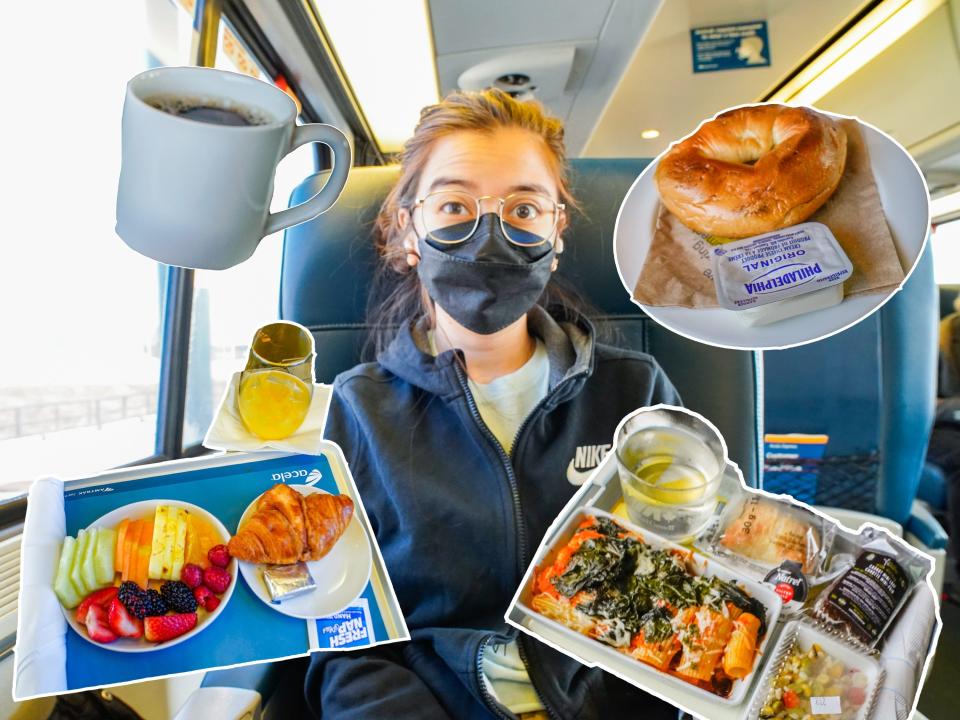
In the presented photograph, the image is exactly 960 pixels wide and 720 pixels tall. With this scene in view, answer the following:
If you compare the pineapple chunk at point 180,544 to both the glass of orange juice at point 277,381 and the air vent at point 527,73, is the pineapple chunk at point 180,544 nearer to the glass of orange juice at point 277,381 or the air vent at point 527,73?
the glass of orange juice at point 277,381

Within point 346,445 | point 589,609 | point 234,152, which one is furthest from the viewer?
point 346,445

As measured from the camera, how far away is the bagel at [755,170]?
50cm

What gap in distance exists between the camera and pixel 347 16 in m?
0.59

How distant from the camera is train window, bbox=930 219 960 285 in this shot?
56cm

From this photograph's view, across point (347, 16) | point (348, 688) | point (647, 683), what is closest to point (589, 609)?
point (647, 683)

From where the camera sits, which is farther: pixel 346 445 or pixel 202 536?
pixel 346 445

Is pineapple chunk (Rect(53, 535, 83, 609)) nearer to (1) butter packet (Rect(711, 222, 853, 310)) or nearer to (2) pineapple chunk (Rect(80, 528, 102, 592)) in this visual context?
(2) pineapple chunk (Rect(80, 528, 102, 592))

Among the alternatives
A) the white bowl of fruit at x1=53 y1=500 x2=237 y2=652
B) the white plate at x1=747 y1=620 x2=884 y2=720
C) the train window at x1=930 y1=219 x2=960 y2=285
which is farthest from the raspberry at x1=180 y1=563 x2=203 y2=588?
the train window at x1=930 y1=219 x2=960 y2=285

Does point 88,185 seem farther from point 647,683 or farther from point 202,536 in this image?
point 647,683

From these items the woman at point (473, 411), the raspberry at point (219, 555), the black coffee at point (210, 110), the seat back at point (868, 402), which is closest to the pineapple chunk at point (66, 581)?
the raspberry at point (219, 555)

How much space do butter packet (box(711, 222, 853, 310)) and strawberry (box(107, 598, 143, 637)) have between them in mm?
603

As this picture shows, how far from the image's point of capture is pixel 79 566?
45cm

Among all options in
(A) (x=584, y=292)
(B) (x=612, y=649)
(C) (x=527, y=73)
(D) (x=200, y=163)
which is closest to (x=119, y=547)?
(D) (x=200, y=163)

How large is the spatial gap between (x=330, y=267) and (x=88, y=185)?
0.31 meters
